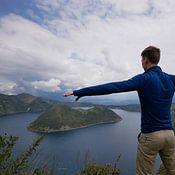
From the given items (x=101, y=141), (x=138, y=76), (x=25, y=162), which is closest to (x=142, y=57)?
(x=138, y=76)

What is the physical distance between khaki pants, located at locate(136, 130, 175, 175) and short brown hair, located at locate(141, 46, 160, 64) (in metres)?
0.96

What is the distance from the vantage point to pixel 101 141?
116812 millimetres

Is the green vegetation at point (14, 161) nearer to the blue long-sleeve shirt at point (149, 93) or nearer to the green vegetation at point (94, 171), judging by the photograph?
the green vegetation at point (94, 171)

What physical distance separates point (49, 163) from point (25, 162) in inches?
25.4

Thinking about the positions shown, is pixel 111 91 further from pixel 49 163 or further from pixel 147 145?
pixel 49 163

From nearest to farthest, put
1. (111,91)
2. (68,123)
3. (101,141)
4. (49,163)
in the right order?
(111,91), (49,163), (101,141), (68,123)

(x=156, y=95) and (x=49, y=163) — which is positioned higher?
(x=156, y=95)

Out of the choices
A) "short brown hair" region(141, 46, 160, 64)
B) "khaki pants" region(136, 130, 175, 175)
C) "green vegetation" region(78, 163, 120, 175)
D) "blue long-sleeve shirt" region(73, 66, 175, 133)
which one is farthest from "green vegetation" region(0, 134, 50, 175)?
"short brown hair" region(141, 46, 160, 64)

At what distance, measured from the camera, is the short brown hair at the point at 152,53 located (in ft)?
12.6

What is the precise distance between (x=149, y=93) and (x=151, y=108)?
0.19 m

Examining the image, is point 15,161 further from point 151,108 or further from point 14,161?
point 151,108

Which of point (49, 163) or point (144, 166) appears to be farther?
point (49, 163)

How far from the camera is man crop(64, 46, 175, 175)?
3584mm

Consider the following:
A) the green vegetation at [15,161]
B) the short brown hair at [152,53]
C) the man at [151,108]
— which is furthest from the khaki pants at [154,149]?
the green vegetation at [15,161]
